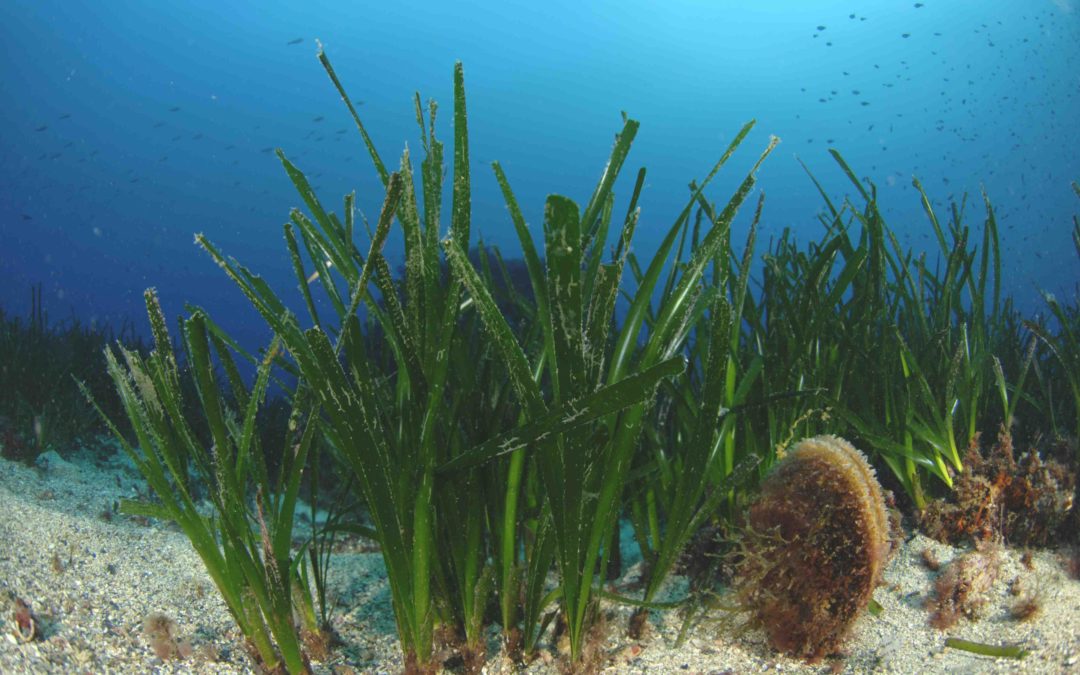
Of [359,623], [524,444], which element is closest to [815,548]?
[524,444]

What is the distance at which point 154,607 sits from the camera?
2221 mm

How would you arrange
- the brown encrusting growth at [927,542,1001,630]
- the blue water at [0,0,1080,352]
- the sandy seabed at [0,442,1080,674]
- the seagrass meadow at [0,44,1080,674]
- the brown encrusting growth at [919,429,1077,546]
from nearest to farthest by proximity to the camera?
Result: the seagrass meadow at [0,44,1080,674] < the sandy seabed at [0,442,1080,674] < the brown encrusting growth at [927,542,1001,630] < the brown encrusting growth at [919,429,1077,546] < the blue water at [0,0,1080,352]

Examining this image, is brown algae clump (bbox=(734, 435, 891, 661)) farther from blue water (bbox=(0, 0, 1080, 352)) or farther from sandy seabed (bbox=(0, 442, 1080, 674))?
blue water (bbox=(0, 0, 1080, 352))

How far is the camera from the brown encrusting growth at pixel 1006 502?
106 inches

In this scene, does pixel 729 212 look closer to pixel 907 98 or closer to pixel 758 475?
pixel 758 475

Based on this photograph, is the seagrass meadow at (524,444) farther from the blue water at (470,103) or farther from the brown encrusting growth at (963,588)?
the blue water at (470,103)

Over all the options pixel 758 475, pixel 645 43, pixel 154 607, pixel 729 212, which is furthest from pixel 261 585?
pixel 645 43

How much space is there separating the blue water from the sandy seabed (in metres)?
41.2

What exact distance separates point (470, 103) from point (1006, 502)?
168ft

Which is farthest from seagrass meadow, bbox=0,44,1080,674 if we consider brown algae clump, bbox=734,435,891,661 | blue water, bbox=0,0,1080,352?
blue water, bbox=0,0,1080,352

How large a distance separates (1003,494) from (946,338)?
2.40 ft

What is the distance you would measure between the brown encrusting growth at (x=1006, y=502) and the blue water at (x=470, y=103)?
42596 mm

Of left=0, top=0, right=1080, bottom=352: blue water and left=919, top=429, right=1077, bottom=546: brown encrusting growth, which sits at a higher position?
left=0, top=0, right=1080, bottom=352: blue water

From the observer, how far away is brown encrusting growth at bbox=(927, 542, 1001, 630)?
88.0 inches
